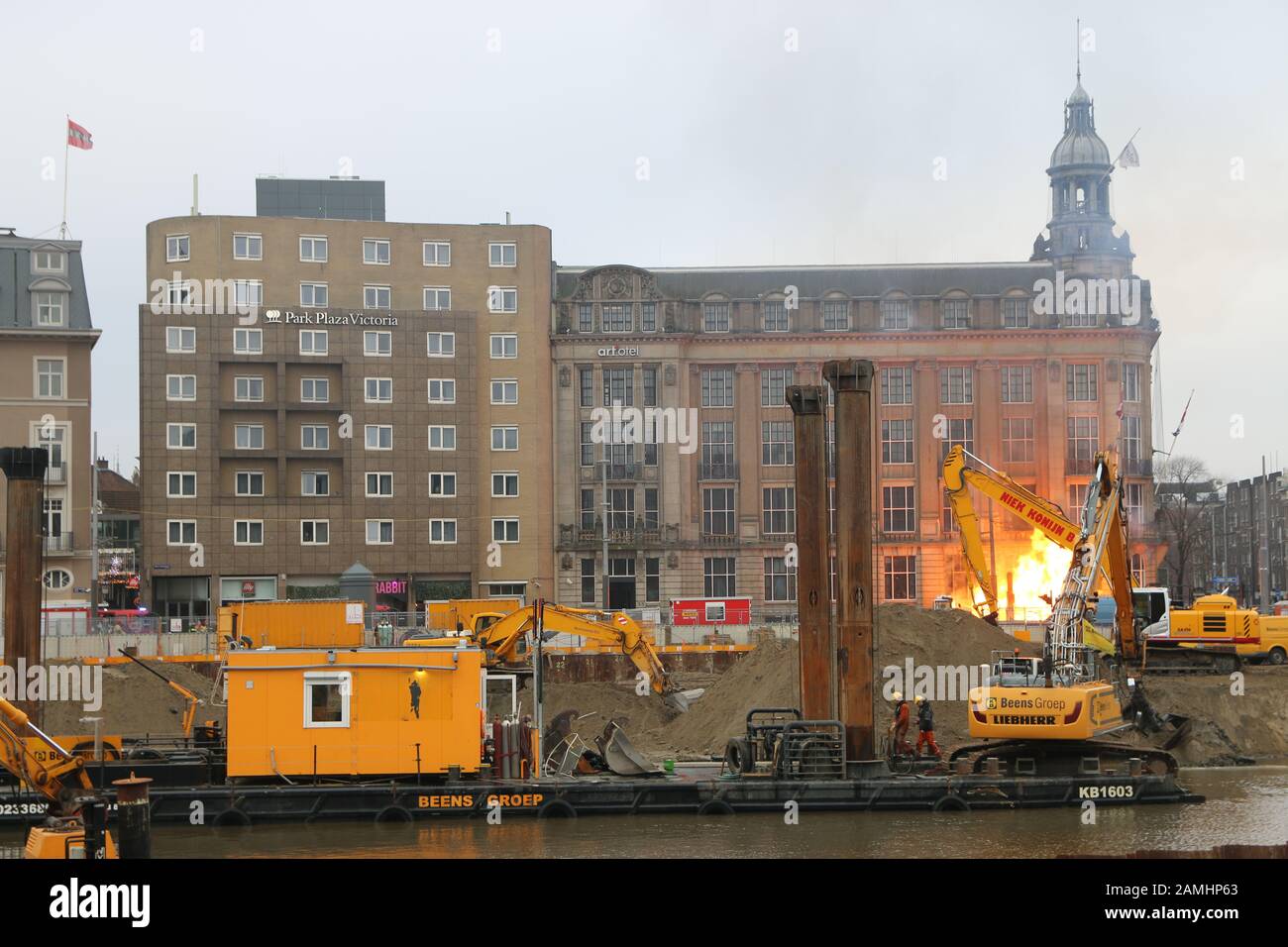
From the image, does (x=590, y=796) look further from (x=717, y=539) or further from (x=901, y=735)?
(x=717, y=539)

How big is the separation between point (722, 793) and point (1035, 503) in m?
21.8

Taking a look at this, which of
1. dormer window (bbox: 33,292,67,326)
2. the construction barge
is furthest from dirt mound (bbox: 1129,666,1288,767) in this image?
dormer window (bbox: 33,292,67,326)

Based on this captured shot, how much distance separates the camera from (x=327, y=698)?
33.3 m

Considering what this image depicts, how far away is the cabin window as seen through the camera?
108 ft

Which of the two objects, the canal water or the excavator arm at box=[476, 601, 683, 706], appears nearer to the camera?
the canal water

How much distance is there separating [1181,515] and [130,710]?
300 ft

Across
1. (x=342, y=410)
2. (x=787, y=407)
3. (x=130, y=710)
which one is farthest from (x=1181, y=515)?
(x=130, y=710)

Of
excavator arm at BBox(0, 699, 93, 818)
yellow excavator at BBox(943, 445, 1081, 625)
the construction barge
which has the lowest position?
the construction barge

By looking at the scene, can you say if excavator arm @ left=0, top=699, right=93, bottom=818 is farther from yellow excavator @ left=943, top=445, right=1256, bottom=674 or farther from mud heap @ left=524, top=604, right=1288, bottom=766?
yellow excavator @ left=943, top=445, right=1256, bottom=674

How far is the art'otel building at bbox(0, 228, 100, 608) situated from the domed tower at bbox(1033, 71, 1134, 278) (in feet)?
191

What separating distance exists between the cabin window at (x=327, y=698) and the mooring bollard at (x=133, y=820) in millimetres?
12973

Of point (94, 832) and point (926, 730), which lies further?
point (926, 730)

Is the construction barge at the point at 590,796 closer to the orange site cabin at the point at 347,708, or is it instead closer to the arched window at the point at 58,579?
the orange site cabin at the point at 347,708
